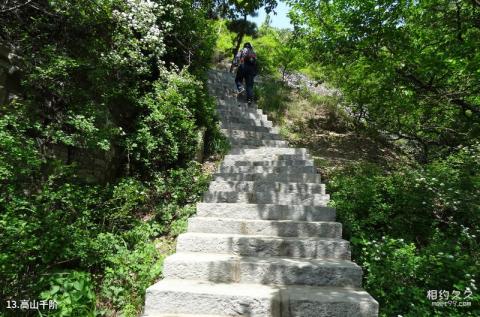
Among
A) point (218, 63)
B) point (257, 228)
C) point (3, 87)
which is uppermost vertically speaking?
point (218, 63)

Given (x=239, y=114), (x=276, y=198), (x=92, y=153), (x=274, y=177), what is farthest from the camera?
(x=239, y=114)

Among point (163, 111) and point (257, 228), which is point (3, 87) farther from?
point (257, 228)

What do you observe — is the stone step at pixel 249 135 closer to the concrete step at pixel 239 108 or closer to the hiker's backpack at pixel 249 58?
the concrete step at pixel 239 108

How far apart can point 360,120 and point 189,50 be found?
6263 millimetres

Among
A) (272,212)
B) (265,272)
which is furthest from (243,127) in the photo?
(265,272)

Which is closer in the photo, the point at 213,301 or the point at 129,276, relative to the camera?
the point at 213,301

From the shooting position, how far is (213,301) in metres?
2.72

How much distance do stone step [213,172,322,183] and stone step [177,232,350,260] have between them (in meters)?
1.74

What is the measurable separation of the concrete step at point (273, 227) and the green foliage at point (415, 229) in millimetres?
376

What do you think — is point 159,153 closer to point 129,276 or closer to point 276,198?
point 276,198

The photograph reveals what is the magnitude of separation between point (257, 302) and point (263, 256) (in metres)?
0.94

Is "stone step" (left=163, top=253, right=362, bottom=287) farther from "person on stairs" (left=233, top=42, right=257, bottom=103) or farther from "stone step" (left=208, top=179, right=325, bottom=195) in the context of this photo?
"person on stairs" (left=233, top=42, right=257, bottom=103)

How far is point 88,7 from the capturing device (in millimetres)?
5188

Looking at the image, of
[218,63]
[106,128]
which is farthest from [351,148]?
[218,63]
